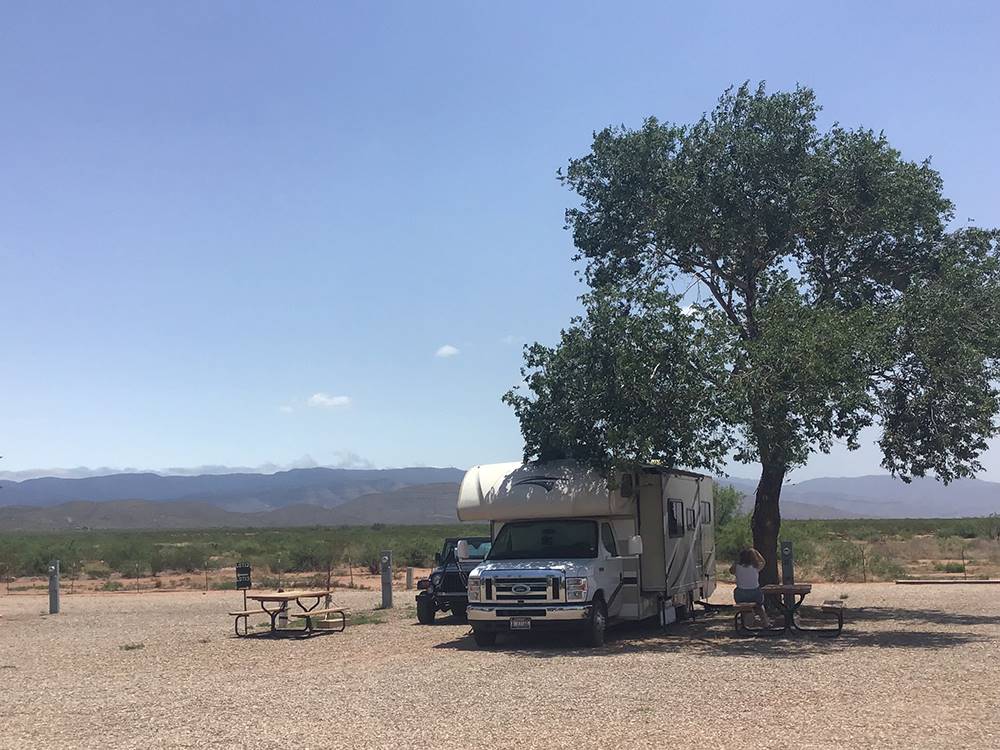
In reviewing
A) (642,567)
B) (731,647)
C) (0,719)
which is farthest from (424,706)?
(642,567)

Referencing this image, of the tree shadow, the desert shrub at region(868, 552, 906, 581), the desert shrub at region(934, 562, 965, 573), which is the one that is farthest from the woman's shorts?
the desert shrub at region(934, 562, 965, 573)

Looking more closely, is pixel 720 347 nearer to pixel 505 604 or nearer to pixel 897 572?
pixel 505 604

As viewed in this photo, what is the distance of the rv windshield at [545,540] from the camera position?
54.3 ft

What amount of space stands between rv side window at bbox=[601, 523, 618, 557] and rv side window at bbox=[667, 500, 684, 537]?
49.4 inches

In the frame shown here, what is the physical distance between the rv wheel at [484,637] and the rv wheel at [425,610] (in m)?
4.16

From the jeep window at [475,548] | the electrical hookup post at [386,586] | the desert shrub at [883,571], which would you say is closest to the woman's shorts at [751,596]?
the jeep window at [475,548]

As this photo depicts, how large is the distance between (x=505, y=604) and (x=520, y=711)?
210 inches

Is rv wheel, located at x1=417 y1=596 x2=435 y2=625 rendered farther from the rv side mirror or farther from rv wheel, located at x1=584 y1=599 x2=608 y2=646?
the rv side mirror

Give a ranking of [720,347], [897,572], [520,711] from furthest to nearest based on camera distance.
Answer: [897,572]
[720,347]
[520,711]

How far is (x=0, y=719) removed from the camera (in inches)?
412

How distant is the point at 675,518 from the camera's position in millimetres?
18359

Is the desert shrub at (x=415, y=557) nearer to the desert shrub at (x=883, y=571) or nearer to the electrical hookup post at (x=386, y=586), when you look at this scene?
the desert shrub at (x=883, y=571)

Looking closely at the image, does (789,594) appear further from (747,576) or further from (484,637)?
(484,637)

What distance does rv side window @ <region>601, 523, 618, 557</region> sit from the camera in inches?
662
